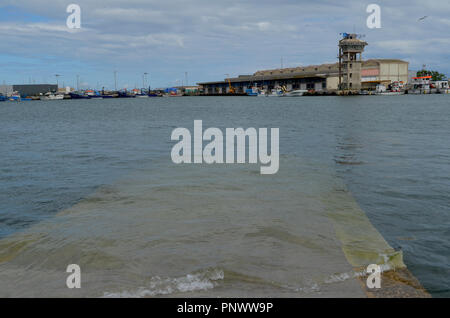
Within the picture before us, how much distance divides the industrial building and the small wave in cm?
13114

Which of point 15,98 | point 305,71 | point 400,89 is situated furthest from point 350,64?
point 15,98

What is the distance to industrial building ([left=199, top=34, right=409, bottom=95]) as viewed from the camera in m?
130

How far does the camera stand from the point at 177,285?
18.6ft

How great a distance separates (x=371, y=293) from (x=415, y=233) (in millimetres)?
3230

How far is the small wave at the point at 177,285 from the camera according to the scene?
5.39 m

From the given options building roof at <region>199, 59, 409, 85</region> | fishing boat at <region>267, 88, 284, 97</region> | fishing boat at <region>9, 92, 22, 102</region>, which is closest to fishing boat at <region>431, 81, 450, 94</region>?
building roof at <region>199, 59, 409, 85</region>

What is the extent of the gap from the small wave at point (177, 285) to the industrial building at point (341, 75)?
13114 centimetres

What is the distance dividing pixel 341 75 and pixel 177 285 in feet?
464

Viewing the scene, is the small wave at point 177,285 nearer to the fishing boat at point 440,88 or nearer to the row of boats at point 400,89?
the row of boats at point 400,89

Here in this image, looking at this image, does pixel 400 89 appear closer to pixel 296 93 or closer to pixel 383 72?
pixel 383 72

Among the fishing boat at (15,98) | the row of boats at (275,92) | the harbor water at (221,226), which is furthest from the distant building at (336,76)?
the harbor water at (221,226)

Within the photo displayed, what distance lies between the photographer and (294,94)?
158 m
